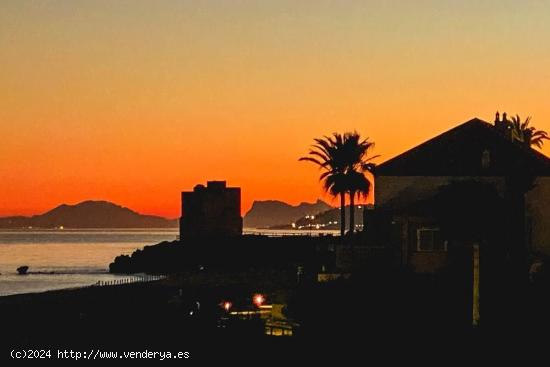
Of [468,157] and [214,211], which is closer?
[468,157]

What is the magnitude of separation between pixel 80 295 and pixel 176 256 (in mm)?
73593

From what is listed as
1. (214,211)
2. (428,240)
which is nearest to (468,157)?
(428,240)

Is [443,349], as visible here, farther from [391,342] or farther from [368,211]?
[368,211]

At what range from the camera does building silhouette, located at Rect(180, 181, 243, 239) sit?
160 meters

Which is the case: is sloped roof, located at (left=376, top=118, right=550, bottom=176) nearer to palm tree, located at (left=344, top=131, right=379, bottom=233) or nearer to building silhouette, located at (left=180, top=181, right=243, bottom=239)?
palm tree, located at (left=344, top=131, right=379, bottom=233)

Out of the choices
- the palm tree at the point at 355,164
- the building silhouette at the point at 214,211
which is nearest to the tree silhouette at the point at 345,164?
the palm tree at the point at 355,164

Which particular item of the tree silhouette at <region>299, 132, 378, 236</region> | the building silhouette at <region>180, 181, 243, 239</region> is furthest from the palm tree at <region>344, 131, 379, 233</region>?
the building silhouette at <region>180, 181, 243, 239</region>

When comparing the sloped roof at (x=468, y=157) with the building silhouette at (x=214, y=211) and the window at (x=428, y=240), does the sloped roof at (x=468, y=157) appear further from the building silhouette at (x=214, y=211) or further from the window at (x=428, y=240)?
the building silhouette at (x=214, y=211)

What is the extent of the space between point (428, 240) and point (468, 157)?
5.46m

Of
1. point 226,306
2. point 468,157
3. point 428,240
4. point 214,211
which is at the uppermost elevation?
point 214,211

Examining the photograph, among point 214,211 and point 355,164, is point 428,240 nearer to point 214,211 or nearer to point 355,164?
point 355,164

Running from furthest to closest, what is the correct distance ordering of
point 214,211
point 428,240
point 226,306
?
point 214,211
point 226,306
point 428,240

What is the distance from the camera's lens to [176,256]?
152 meters

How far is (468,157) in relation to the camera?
48.8 meters
